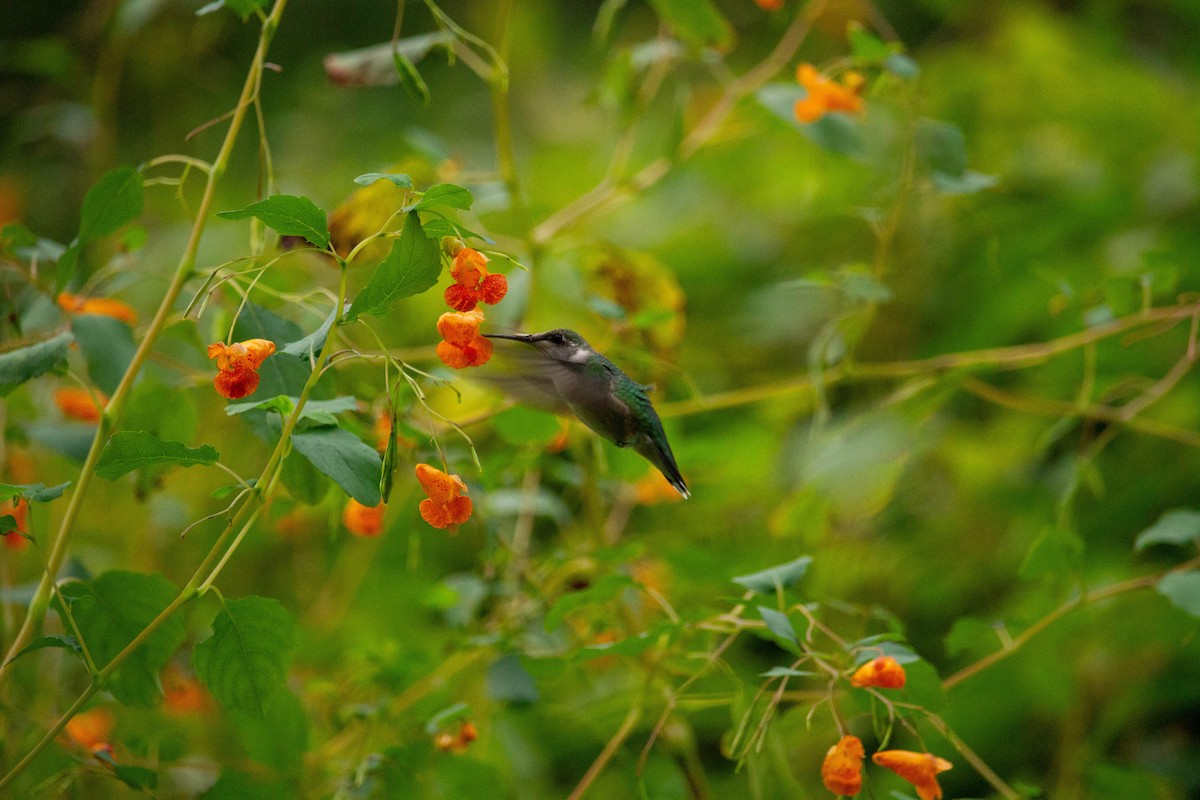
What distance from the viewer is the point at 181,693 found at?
1297 millimetres

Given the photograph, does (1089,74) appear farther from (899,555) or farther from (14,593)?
(14,593)

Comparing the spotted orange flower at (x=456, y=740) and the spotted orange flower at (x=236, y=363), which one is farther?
the spotted orange flower at (x=456, y=740)

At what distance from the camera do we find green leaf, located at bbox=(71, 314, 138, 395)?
86 centimetres

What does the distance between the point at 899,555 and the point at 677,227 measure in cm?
94

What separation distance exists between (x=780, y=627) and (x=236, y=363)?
1.42 feet

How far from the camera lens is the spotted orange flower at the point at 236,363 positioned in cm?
67

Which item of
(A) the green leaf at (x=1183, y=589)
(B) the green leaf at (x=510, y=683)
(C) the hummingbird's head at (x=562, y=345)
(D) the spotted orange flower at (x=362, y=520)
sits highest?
(C) the hummingbird's head at (x=562, y=345)

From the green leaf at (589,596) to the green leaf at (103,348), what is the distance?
1.39 ft

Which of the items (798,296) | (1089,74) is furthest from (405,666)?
(1089,74)

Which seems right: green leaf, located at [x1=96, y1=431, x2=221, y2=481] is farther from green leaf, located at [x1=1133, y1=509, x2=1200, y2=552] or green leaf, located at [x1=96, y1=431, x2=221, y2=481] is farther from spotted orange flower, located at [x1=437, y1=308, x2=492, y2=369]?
green leaf, located at [x1=1133, y1=509, x2=1200, y2=552]

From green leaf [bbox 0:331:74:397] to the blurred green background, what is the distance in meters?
0.12

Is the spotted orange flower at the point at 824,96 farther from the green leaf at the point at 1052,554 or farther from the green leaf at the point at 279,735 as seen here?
the green leaf at the point at 279,735

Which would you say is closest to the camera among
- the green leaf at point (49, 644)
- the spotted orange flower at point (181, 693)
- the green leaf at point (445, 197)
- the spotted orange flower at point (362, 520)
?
the green leaf at point (445, 197)

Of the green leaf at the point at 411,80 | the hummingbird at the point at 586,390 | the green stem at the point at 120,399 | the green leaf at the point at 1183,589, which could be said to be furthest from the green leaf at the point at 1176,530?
the green stem at the point at 120,399
